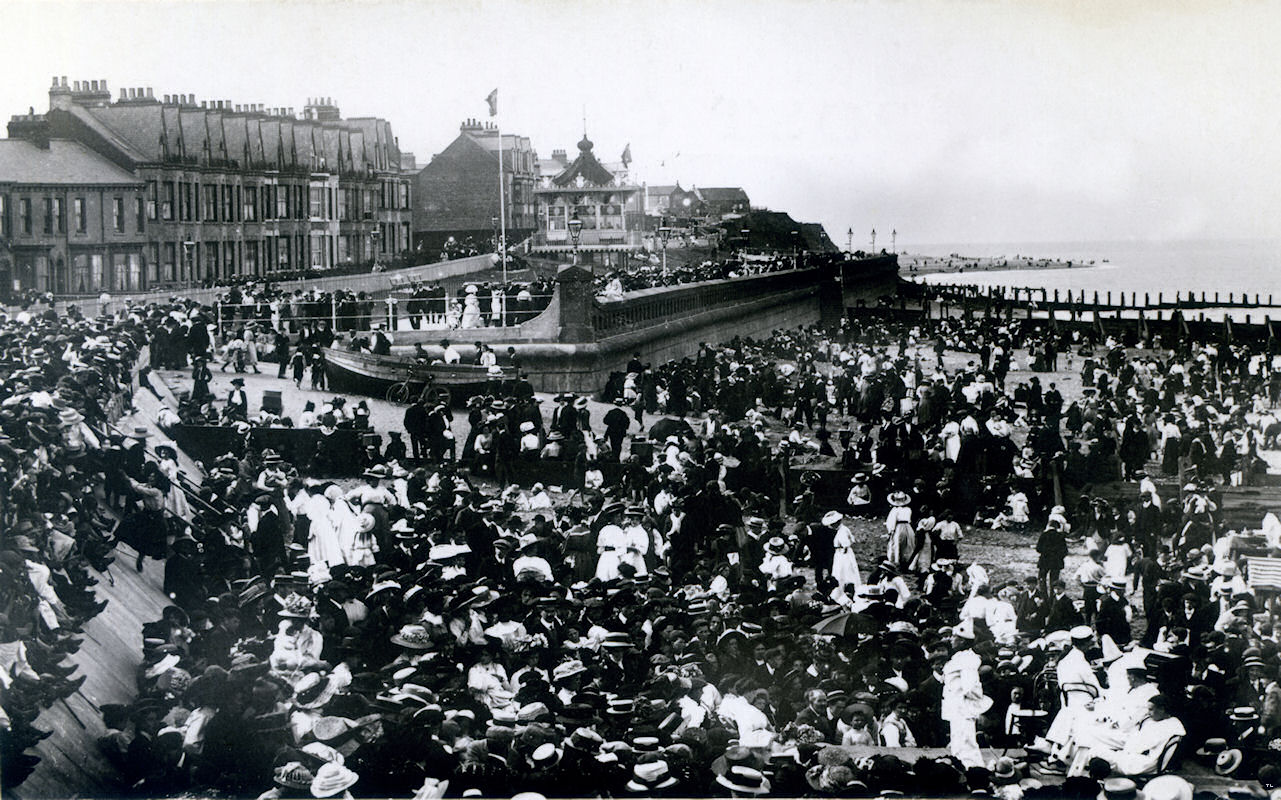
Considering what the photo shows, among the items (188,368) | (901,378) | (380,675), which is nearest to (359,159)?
(188,368)

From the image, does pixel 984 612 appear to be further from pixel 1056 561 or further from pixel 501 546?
pixel 501 546

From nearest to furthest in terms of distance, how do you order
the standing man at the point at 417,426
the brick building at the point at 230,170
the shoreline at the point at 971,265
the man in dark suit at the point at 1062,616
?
1. the man in dark suit at the point at 1062,616
2. the brick building at the point at 230,170
3. the standing man at the point at 417,426
4. the shoreline at the point at 971,265

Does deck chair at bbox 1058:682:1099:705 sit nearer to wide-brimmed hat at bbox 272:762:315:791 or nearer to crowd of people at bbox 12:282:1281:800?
crowd of people at bbox 12:282:1281:800

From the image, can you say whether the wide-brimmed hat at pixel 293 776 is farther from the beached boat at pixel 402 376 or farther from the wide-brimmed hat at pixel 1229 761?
the wide-brimmed hat at pixel 1229 761

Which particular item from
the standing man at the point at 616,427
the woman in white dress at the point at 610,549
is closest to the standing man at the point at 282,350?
the standing man at the point at 616,427

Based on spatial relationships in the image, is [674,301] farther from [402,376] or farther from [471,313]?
[402,376]
